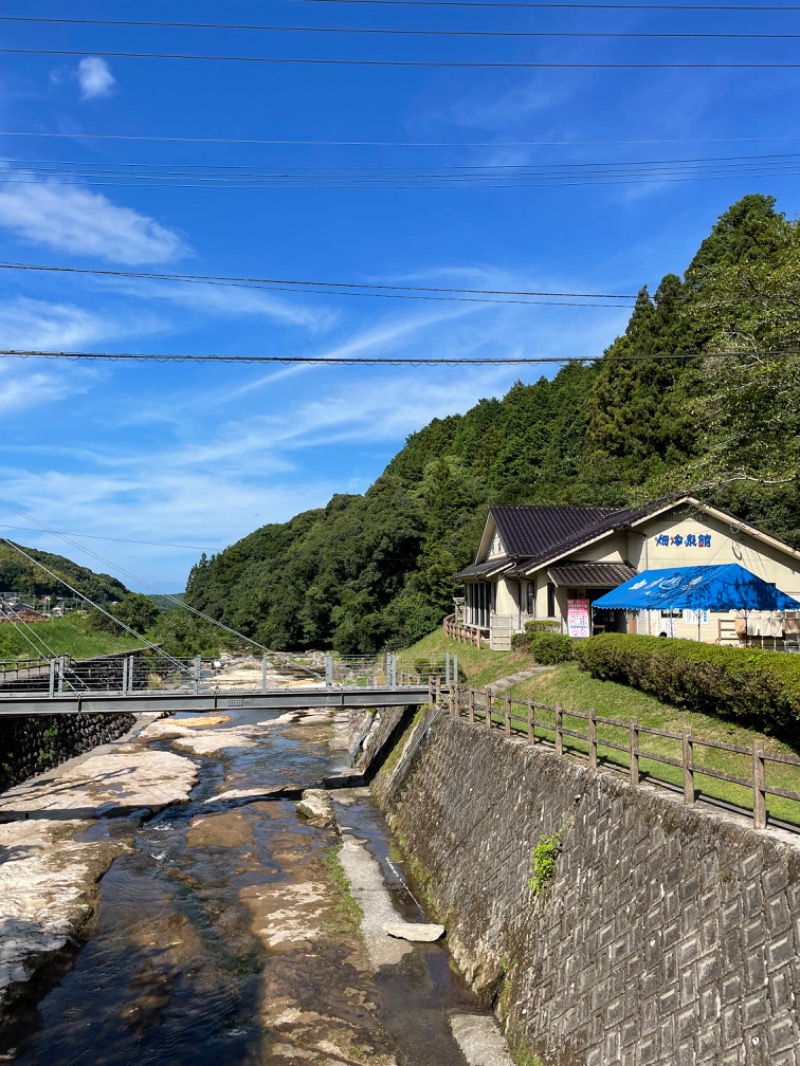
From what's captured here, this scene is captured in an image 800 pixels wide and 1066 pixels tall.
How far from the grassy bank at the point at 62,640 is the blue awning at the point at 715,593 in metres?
26.7

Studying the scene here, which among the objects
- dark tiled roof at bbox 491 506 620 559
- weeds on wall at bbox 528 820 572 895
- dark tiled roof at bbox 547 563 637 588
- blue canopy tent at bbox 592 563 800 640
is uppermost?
dark tiled roof at bbox 491 506 620 559

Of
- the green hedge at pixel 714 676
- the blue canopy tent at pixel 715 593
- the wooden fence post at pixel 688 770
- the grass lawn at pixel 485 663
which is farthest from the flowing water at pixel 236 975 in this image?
the blue canopy tent at pixel 715 593

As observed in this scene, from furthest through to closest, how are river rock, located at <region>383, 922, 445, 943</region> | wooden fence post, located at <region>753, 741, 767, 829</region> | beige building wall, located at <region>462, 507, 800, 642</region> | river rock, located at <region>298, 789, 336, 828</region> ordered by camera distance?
beige building wall, located at <region>462, 507, 800, 642</region> < river rock, located at <region>298, 789, 336, 828</region> < river rock, located at <region>383, 922, 445, 943</region> < wooden fence post, located at <region>753, 741, 767, 829</region>

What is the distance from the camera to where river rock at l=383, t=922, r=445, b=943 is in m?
12.5

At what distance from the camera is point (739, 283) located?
1789 centimetres

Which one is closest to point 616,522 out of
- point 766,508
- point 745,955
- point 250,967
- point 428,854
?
point 766,508

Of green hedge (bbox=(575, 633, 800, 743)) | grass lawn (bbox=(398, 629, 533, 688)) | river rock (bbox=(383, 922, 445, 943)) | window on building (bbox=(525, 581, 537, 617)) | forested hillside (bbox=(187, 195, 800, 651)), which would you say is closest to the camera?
green hedge (bbox=(575, 633, 800, 743))

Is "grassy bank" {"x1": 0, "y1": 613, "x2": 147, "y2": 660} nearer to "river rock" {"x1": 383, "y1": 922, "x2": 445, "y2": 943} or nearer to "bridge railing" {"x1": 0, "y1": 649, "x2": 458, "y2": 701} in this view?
"bridge railing" {"x1": 0, "y1": 649, "x2": 458, "y2": 701}

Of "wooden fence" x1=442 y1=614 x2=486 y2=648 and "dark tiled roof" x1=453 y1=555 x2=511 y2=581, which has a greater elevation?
"dark tiled roof" x1=453 y1=555 x2=511 y2=581

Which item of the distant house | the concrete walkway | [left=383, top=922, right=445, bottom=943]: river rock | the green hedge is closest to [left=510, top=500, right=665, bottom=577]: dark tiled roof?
the distant house

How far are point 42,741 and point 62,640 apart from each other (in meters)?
18.4

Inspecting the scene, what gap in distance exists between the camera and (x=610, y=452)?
55500mm

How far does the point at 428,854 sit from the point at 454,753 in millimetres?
2599

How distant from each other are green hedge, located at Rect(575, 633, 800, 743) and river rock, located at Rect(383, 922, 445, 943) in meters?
6.58
